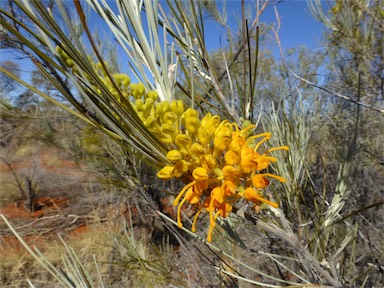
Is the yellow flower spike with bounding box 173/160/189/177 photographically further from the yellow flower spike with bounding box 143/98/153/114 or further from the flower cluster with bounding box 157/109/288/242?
the yellow flower spike with bounding box 143/98/153/114

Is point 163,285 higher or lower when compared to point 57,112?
lower

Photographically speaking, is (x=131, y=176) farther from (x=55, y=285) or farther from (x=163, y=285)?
(x=55, y=285)

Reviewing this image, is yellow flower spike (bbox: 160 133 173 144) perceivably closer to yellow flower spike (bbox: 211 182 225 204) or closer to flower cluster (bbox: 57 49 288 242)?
flower cluster (bbox: 57 49 288 242)

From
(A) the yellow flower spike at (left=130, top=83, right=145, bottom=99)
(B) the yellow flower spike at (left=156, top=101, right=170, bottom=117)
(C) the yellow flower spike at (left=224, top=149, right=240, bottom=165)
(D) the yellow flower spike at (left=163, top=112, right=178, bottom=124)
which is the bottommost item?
(C) the yellow flower spike at (left=224, top=149, right=240, bottom=165)

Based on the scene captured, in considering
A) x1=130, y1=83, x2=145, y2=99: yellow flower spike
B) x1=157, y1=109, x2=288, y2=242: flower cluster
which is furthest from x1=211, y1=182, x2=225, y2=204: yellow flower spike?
x1=130, y1=83, x2=145, y2=99: yellow flower spike

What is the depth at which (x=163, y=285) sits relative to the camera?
6.48 ft

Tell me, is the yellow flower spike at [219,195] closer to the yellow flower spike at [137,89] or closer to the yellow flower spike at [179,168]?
the yellow flower spike at [179,168]

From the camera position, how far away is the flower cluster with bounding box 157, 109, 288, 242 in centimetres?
41

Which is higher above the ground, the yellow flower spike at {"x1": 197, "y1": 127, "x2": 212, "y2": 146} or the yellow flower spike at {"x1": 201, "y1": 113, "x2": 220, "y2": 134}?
the yellow flower spike at {"x1": 201, "y1": 113, "x2": 220, "y2": 134}

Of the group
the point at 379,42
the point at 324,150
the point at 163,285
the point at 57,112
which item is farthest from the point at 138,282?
the point at 379,42

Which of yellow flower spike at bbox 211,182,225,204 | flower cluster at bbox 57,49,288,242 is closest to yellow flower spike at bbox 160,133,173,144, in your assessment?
flower cluster at bbox 57,49,288,242

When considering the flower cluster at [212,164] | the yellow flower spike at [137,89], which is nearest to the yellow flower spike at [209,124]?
the flower cluster at [212,164]

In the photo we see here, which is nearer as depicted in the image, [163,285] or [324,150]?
[163,285]

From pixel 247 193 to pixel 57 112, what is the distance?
162 inches
